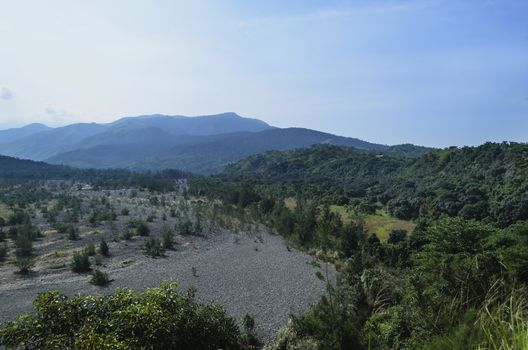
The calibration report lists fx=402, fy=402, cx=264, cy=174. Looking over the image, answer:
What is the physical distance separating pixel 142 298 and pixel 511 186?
4863cm

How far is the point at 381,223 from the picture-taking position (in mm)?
46594

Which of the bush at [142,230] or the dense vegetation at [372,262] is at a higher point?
the dense vegetation at [372,262]

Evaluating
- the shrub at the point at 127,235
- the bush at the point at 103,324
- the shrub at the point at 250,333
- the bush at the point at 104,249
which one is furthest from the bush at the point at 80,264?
the bush at the point at 103,324

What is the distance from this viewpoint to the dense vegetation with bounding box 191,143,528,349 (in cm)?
467

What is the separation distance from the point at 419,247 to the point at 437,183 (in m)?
33.2

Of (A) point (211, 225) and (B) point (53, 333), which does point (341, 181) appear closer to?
(A) point (211, 225)

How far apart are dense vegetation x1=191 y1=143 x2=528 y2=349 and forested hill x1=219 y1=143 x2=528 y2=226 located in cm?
19

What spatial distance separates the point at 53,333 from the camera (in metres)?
7.87

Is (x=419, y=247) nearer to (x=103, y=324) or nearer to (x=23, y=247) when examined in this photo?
(x=103, y=324)

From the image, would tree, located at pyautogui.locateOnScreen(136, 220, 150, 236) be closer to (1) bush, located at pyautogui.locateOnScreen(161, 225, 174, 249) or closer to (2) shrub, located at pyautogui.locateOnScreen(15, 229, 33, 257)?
(1) bush, located at pyautogui.locateOnScreen(161, 225, 174, 249)

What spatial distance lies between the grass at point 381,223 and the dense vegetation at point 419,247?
3.00 ft

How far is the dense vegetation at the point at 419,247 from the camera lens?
4.67 metres

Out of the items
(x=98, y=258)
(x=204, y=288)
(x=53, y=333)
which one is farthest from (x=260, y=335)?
(x=98, y=258)

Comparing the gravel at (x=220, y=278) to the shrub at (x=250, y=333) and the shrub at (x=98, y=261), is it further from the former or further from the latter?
the shrub at (x=98, y=261)
